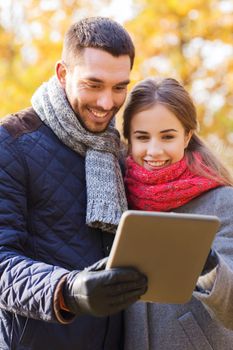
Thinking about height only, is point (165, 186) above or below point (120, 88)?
below

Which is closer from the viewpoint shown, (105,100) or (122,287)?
(122,287)

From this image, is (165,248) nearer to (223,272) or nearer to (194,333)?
(223,272)

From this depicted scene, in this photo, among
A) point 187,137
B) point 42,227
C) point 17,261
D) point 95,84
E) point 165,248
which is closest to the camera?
point 165,248

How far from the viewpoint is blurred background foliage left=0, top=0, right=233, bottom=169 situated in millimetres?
9211

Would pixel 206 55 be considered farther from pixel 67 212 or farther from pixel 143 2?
pixel 67 212

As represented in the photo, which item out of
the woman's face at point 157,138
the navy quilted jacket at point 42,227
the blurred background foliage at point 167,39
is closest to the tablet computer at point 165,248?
the navy quilted jacket at point 42,227

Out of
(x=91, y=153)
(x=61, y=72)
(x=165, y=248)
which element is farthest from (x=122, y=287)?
(x=61, y=72)

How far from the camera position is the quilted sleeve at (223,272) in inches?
102

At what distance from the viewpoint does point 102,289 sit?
7.13ft

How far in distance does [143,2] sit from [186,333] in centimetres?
701

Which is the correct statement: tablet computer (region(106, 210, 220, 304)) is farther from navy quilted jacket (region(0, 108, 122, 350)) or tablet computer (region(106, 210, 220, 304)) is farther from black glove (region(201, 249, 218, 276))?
navy quilted jacket (region(0, 108, 122, 350))

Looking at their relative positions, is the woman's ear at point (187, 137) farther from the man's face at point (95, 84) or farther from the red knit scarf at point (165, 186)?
the man's face at point (95, 84)

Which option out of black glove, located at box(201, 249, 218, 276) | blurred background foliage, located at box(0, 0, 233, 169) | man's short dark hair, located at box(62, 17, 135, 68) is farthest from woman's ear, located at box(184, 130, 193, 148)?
blurred background foliage, located at box(0, 0, 233, 169)

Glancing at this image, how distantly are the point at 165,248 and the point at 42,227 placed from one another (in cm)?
54
